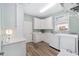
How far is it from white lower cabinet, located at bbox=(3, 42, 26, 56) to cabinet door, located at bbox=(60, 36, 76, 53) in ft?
1.80

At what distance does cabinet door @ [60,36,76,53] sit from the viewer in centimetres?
127

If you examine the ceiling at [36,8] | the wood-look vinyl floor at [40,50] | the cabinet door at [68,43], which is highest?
the ceiling at [36,8]

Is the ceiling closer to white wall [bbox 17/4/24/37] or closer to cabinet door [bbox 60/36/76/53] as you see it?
white wall [bbox 17/4/24/37]

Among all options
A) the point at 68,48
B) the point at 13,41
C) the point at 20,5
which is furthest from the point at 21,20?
the point at 68,48

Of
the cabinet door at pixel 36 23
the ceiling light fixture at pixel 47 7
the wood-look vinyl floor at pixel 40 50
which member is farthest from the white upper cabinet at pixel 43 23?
the wood-look vinyl floor at pixel 40 50

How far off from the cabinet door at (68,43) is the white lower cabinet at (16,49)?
1.80 ft

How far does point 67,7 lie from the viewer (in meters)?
1.32

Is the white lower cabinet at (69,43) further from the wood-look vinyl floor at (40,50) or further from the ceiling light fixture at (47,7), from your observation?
the ceiling light fixture at (47,7)

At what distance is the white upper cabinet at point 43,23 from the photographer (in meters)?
1.37

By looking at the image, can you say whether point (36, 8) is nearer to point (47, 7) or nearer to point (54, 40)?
point (47, 7)

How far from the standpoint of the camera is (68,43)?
51.1 inches

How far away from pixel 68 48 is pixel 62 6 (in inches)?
23.6

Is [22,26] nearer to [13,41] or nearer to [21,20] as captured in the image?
[21,20]

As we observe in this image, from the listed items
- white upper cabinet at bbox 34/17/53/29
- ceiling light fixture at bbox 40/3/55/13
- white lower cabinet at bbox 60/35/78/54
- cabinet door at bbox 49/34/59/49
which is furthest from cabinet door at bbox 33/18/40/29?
white lower cabinet at bbox 60/35/78/54
